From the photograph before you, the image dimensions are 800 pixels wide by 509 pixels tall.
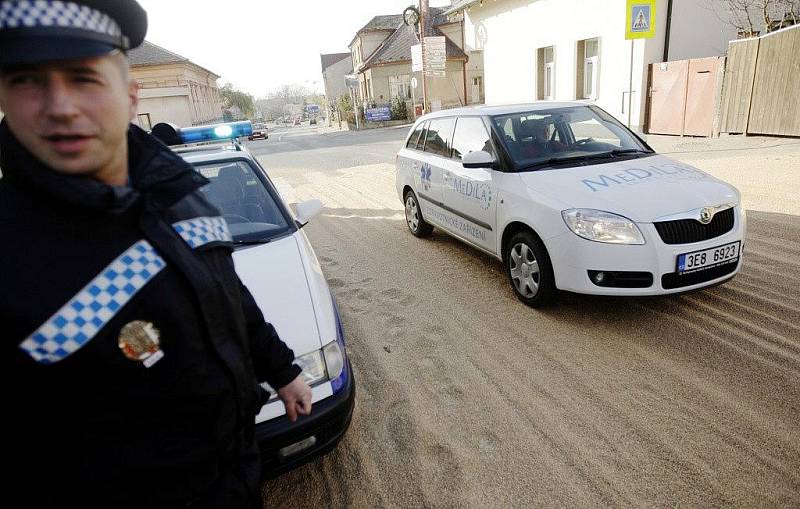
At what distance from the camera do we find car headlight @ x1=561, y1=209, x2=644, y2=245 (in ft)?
11.0

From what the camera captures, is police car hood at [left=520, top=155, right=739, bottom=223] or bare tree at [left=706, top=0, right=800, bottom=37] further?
bare tree at [left=706, top=0, right=800, bottom=37]

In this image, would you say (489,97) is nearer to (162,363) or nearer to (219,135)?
(219,135)

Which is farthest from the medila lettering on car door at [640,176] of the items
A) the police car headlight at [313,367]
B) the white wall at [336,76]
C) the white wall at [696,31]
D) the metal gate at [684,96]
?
the white wall at [336,76]

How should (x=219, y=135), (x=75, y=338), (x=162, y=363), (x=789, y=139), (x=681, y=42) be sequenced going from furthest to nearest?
(x=681, y=42) → (x=789, y=139) → (x=219, y=135) → (x=162, y=363) → (x=75, y=338)

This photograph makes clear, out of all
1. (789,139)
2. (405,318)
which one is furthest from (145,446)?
(789,139)

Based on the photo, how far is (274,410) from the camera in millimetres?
2092

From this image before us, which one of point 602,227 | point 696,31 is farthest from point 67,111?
point 696,31

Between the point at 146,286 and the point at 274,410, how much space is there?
1231 mm

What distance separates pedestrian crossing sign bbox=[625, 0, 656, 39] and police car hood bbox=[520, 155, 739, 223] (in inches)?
269

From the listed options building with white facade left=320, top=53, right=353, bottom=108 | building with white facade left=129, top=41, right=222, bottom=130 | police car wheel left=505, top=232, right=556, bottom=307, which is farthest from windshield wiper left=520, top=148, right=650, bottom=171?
building with white facade left=320, top=53, right=353, bottom=108

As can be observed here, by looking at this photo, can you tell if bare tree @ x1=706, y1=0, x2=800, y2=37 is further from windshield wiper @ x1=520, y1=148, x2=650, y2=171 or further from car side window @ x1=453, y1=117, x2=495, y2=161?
car side window @ x1=453, y1=117, x2=495, y2=161

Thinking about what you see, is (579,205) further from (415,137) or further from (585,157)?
(415,137)

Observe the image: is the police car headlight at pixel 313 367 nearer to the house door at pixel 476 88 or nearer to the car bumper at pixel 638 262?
the car bumper at pixel 638 262

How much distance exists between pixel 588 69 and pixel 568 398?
50.1 ft
